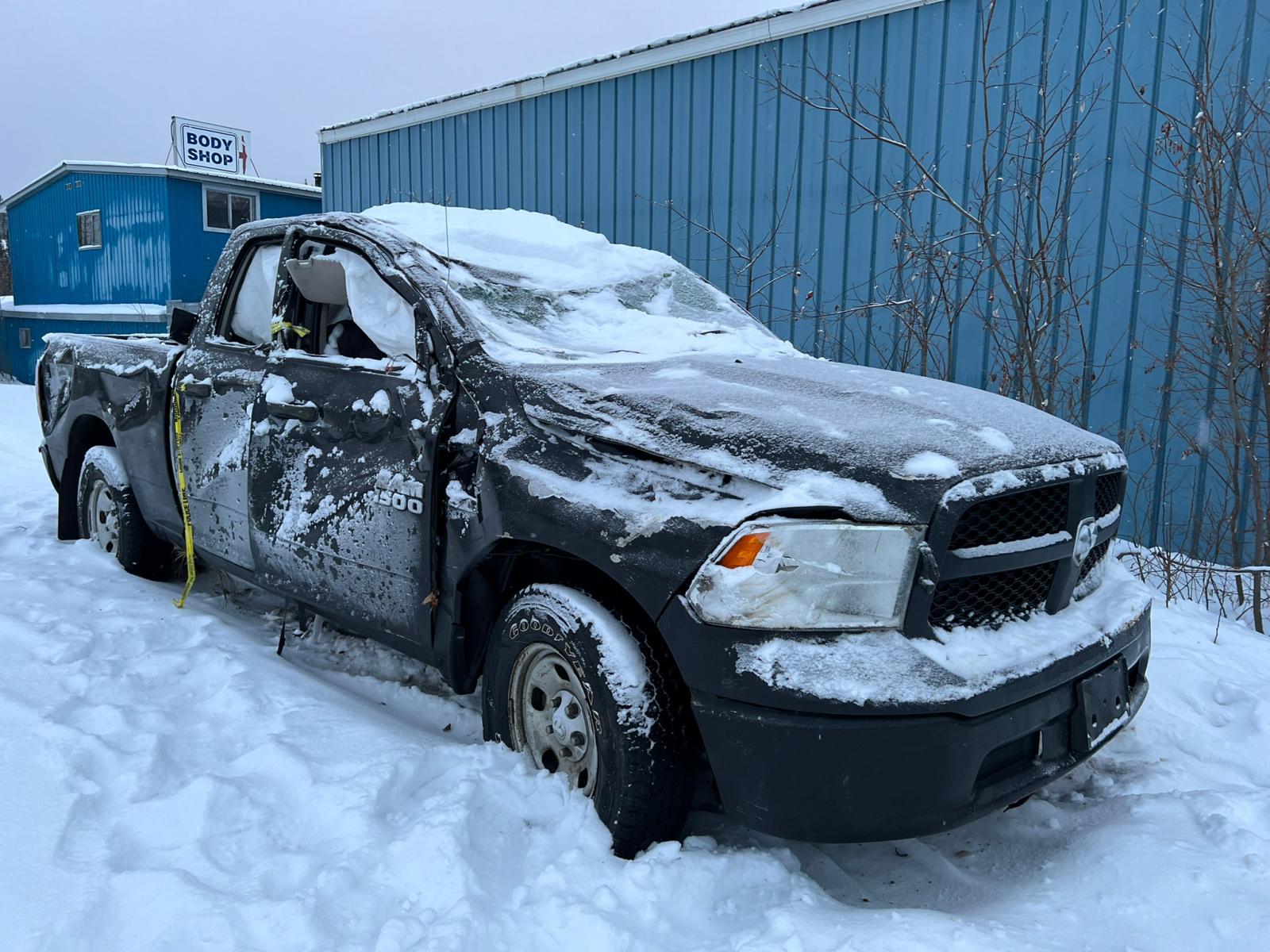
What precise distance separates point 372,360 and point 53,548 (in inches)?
120

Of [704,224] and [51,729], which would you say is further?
[704,224]

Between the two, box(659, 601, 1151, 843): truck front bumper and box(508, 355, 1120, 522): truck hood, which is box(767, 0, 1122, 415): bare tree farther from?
box(659, 601, 1151, 843): truck front bumper

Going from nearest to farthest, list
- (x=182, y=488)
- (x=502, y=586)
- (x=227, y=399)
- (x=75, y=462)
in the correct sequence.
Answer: (x=502, y=586) → (x=227, y=399) → (x=182, y=488) → (x=75, y=462)

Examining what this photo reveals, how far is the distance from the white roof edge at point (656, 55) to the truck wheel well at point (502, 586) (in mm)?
5607

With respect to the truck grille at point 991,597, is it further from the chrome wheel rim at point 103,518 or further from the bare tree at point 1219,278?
the chrome wheel rim at point 103,518

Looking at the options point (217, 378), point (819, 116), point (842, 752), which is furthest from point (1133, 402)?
point (217, 378)

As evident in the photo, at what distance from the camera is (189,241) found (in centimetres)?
2064

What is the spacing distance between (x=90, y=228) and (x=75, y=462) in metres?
20.9

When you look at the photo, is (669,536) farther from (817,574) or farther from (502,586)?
(502,586)

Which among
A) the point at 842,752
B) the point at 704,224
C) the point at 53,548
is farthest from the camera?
the point at 704,224

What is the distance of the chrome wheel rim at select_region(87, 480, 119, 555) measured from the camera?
4863 mm

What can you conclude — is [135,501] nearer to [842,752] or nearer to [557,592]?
[557,592]

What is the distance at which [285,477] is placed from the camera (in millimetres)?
3436

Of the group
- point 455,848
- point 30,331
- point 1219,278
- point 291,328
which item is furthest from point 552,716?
point 30,331
